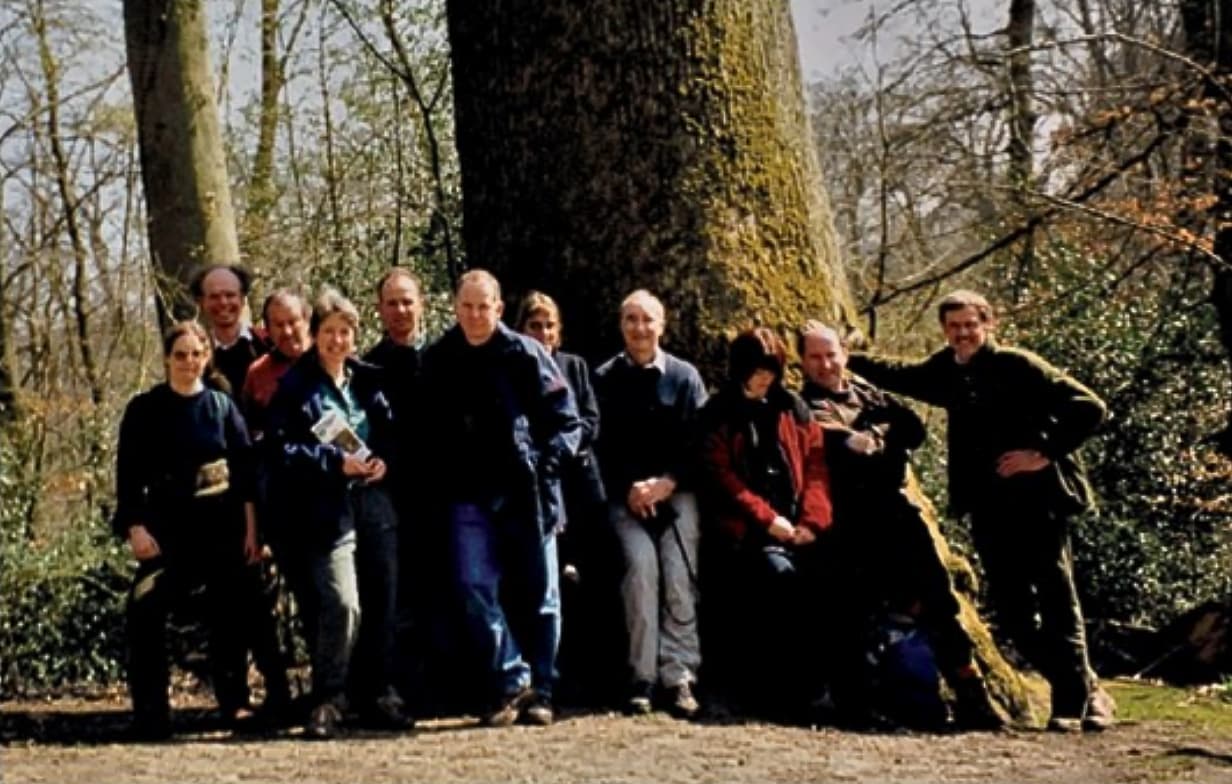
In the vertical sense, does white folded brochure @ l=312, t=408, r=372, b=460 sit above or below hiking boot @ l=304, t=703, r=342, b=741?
above

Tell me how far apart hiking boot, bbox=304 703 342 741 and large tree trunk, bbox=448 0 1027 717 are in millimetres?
1982

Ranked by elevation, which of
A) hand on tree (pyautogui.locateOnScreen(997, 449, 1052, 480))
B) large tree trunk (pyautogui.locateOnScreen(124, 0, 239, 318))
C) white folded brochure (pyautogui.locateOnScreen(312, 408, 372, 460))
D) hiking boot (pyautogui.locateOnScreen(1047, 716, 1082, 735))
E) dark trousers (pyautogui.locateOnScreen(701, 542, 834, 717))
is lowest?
hiking boot (pyautogui.locateOnScreen(1047, 716, 1082, 735))

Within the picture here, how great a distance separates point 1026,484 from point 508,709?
2.24 m

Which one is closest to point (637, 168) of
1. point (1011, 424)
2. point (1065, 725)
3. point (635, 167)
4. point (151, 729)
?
point (635, 167)

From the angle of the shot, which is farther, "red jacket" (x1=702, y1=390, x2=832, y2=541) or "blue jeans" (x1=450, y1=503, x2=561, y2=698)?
"red jacket" (x1=702, y1=390, x2=832, y2=541)

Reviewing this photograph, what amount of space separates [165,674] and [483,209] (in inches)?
98.1

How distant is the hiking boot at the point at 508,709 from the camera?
596cm

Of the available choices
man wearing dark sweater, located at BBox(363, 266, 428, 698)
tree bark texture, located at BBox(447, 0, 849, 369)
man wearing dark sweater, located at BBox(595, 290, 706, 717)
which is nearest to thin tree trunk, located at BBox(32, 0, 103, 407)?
tree bark texture, located at BBox(447, 0, 849, 369)

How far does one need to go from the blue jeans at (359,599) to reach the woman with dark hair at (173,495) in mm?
406

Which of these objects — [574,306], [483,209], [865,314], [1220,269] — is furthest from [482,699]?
[1220,269]

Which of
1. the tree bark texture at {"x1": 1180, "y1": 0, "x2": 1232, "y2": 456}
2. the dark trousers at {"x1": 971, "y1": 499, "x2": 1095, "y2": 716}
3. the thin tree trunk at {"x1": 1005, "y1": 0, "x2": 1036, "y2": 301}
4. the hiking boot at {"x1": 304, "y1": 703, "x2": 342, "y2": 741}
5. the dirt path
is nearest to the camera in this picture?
the dirt path

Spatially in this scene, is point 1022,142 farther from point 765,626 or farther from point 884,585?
point 765,626

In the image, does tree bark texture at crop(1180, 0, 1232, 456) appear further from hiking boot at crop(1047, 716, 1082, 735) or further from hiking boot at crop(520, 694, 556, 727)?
hiking boot at crop(520, 694, 556, 727)

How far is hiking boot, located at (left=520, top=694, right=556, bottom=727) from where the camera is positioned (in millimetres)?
5957
